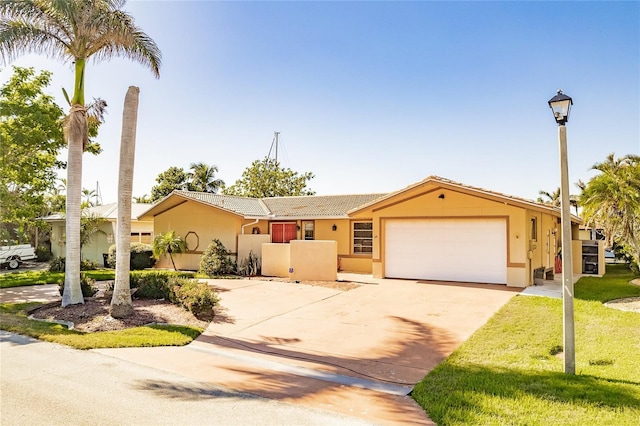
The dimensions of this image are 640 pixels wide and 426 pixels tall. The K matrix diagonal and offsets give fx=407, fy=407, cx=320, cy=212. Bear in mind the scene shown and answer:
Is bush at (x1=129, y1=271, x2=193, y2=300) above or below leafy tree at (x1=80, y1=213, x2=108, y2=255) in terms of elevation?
below

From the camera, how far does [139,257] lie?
830 inches

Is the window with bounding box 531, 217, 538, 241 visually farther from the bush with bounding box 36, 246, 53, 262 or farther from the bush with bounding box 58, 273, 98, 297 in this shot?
the bush with bounding box 36, 246, 53, 262

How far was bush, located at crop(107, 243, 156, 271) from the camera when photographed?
20.9 meters

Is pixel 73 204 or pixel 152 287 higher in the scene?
pixel 73 204

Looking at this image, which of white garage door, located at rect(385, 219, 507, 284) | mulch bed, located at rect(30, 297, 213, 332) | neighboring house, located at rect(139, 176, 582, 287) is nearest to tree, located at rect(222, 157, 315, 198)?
neighboring house, located at rect(139, 176, 582, 287)

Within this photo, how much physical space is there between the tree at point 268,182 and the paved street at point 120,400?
37.4 m

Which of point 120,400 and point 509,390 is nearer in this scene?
point 120,400

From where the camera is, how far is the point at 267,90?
17.0m

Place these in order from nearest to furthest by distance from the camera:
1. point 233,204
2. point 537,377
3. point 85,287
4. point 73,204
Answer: point 537,377, point 73,204, point 85,287, point 233,204

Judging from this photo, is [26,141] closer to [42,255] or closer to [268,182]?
[42,255]

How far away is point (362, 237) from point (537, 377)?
1407 centimetres

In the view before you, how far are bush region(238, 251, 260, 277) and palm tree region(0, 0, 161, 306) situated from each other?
8340 mm

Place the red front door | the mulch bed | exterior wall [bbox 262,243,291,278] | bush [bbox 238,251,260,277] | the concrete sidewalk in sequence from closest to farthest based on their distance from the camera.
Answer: the concrete sidewalk → the mulch bed → exterior wall [bbox 262,243,291,278] → bush [bbox 238,251,260,277] → the red front door

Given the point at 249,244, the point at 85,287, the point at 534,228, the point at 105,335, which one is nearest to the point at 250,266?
the point at 249,244
